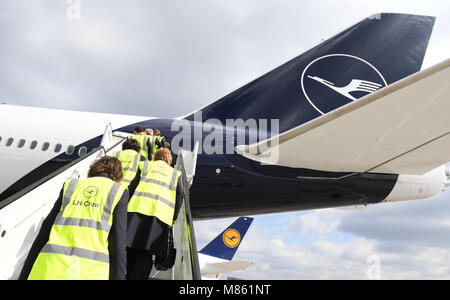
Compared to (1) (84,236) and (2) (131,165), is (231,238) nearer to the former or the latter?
(2) (131,165)

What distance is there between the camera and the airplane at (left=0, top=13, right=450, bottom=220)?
3715 mm

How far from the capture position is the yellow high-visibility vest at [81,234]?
1.75 meters

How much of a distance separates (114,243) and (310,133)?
9.25 feet

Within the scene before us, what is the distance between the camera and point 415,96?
328 centimetres

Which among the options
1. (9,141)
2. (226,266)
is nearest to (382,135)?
(9,141)

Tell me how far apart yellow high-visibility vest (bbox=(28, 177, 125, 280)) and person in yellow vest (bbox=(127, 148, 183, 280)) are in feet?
2.66

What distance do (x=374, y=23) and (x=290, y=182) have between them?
4260mm

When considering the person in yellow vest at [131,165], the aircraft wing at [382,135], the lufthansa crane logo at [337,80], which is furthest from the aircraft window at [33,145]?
the lufthansa crane logo at [337,80]

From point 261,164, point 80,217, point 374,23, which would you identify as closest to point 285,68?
point 374,23

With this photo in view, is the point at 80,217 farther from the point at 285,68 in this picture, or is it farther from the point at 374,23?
the point at 374,23

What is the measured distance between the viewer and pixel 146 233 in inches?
108

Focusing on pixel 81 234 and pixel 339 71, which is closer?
pixel 81 234

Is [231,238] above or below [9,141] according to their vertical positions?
above

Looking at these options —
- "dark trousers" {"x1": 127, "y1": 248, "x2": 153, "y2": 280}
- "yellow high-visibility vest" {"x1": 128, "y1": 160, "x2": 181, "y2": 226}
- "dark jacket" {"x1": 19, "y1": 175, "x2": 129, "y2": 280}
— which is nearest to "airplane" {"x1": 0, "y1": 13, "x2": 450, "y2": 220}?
"yellow high-visibility vest" {"x1": 128, "y1": 160, "x2": 181, "y2": 226}
